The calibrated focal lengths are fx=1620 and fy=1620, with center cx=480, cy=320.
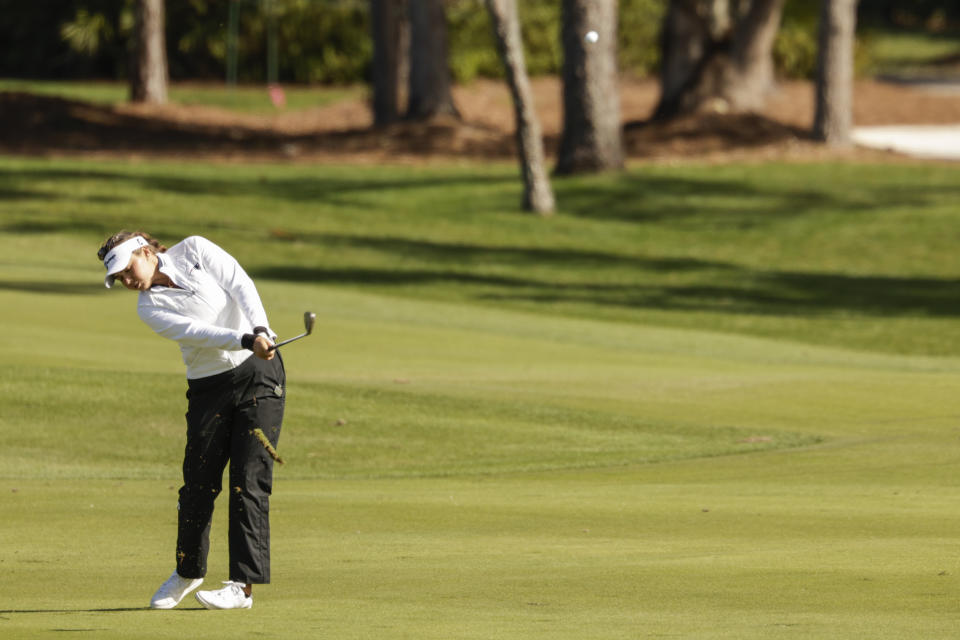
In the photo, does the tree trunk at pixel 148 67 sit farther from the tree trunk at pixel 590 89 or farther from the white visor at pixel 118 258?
the white visor at pixel 118 258

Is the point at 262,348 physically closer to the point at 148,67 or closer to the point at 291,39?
the point at 148,67

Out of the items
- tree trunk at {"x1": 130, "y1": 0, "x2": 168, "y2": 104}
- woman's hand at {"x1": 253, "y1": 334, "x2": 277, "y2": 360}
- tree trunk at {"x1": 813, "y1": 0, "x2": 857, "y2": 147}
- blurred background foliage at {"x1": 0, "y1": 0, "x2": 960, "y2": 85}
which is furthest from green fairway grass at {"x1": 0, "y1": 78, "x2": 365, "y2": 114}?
woman's hand at {"x1": 253, "y1": 334, "x2": 277, "y2": 360}

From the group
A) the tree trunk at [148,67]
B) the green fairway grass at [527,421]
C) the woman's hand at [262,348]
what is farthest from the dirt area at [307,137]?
the woman's hand at [262,348]

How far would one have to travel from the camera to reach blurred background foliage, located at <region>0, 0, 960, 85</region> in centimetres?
4891

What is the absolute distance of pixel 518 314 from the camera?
20.1m

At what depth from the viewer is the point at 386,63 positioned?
36.5 metres

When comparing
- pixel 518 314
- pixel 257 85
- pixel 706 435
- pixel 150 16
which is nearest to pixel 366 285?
pixel 518 314

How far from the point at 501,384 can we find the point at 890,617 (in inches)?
308

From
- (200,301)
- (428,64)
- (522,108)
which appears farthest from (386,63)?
(200,301)

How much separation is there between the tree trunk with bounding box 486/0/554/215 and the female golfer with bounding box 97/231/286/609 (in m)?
19.4

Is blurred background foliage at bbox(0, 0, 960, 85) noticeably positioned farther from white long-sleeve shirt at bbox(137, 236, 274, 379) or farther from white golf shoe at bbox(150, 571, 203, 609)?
white golf shoe at bbox(150, 571, 203, 609)

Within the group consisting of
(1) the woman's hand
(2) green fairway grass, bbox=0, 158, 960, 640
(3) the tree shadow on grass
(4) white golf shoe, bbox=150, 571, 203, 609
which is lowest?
(3) the tree shadow on grass

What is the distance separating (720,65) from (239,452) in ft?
99.9

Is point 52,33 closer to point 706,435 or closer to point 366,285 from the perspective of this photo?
point 366,285
